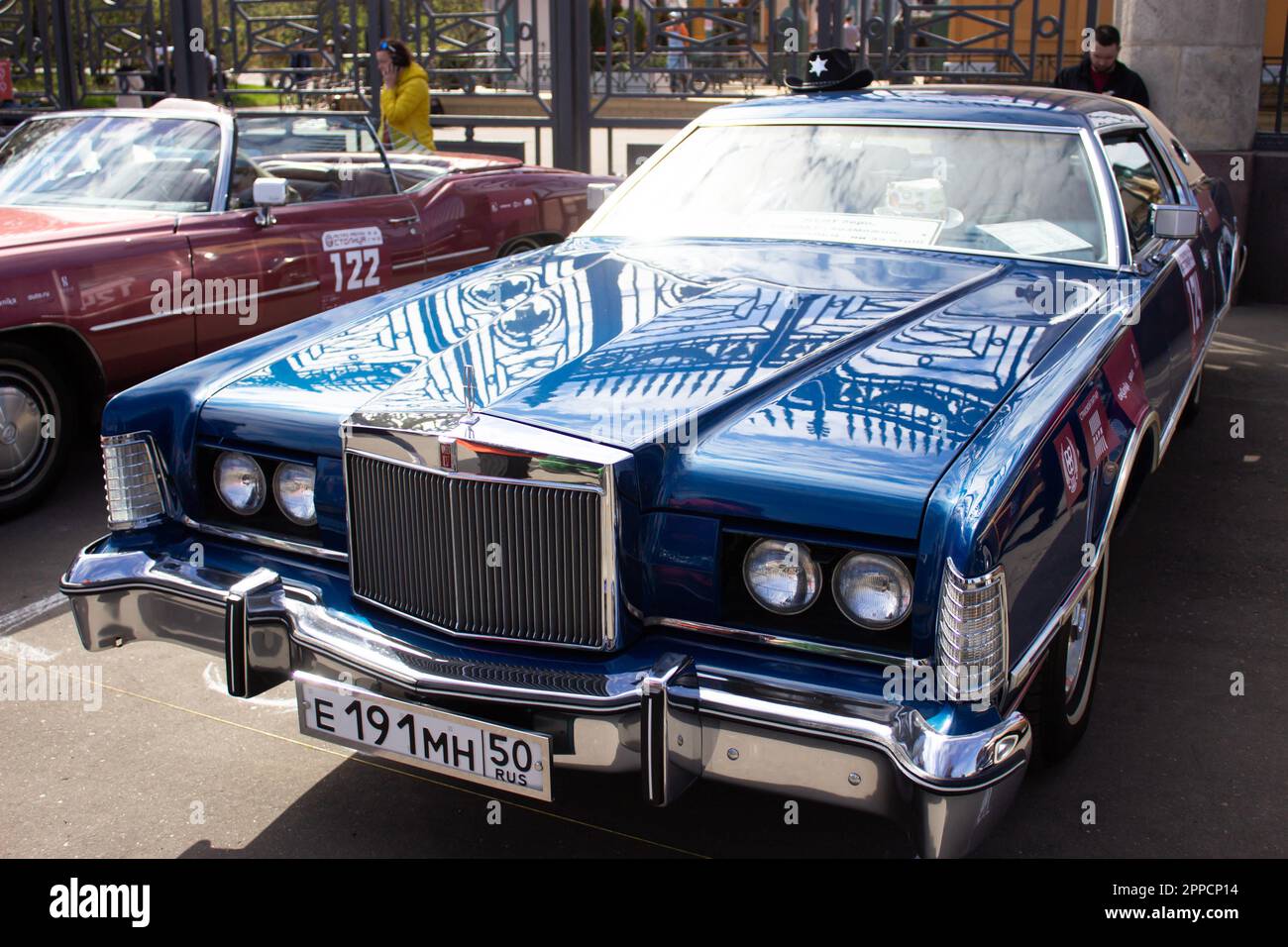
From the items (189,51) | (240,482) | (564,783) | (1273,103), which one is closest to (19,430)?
(240,482)

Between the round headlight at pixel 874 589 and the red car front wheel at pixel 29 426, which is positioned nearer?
the round headlight at pixel 874 589

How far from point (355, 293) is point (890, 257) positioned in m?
3.56

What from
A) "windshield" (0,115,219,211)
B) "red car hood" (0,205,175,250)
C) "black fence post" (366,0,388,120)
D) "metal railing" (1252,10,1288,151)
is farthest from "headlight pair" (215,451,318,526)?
"black fence post" (366,0,388,120)

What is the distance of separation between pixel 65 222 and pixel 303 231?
3.59ft

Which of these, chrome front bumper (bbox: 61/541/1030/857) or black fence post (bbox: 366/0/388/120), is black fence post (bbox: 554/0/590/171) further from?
chrome front bumper (bbox: 61/541/1030/857)

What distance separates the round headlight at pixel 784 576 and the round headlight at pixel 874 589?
Answer: 6 cm

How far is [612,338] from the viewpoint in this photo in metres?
3.01

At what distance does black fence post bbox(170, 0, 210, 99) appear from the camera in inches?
466

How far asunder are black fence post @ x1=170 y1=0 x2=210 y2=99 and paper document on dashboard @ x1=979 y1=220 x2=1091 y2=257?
10.2 meters

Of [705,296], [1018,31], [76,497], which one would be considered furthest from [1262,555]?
[1018,31]

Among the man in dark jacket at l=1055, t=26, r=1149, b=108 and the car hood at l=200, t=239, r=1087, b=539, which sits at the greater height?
the man in dark jacket at l=1055, t=26, r=1149, b=108

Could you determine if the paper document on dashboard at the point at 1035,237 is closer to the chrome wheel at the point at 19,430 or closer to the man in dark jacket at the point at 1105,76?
the chrome wheel at the point at 19,430

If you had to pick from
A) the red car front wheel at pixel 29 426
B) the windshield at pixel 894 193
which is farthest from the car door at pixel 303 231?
the windshield at pixel 894 193

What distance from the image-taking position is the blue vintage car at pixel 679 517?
7.55 feet
